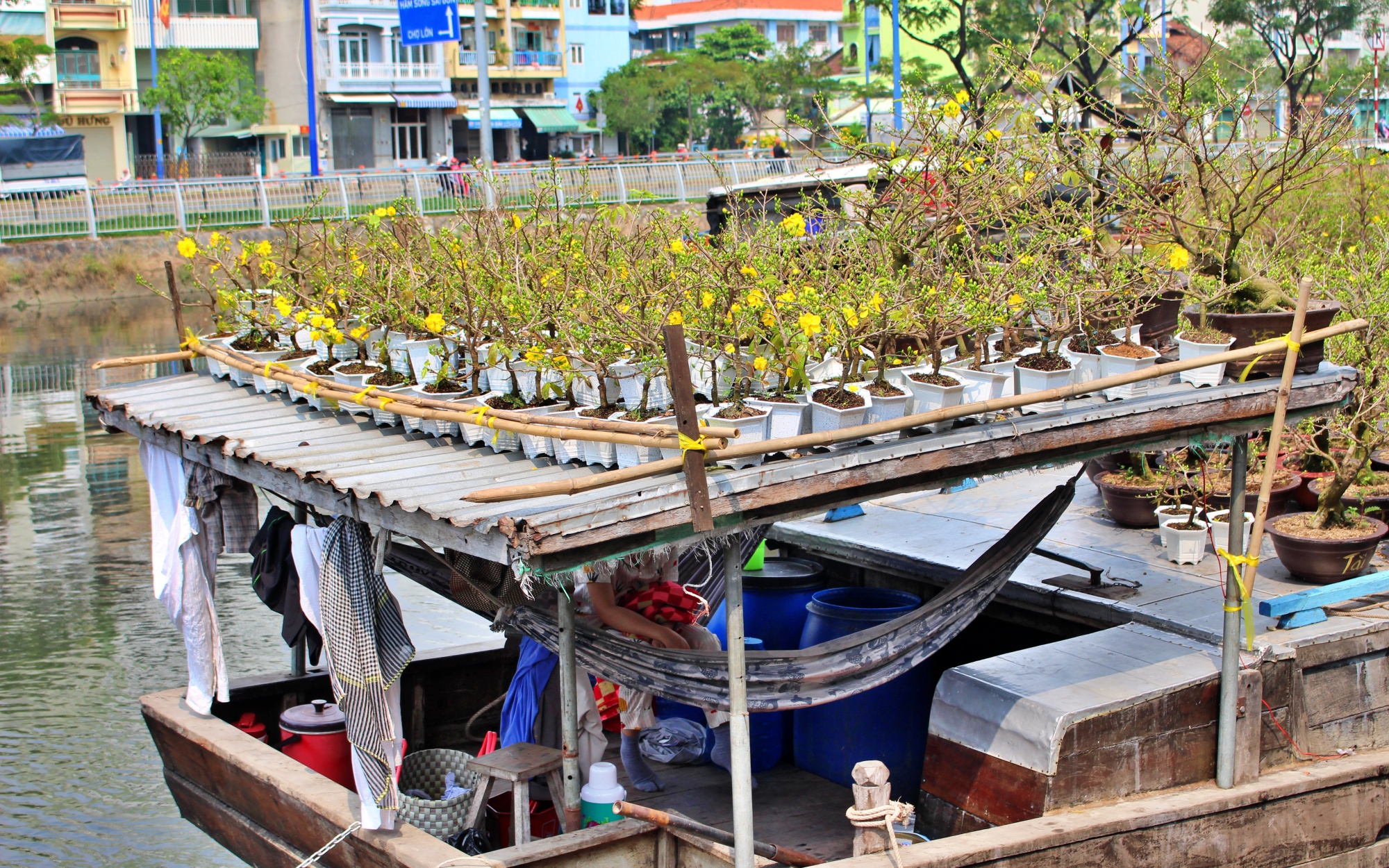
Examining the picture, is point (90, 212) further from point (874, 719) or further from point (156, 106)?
point (874, 719)

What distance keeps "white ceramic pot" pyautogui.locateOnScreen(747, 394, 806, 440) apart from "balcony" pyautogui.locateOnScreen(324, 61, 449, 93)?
45.8 meters

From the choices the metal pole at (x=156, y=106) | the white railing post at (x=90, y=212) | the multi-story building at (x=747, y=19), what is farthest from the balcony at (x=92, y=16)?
the multi-story building at (x=747, y=19)

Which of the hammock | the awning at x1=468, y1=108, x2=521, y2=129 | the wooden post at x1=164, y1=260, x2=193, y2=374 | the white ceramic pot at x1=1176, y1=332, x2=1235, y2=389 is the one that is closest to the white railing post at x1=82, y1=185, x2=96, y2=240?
the wooden post at x1=164, y1=260, x2=193, y2=374

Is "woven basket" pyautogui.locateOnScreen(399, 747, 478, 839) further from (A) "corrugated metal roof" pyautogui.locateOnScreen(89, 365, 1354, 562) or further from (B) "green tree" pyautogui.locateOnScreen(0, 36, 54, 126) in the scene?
(B) "green tree" pyautogui.locateOnScreen(0, 36, 54, 126)


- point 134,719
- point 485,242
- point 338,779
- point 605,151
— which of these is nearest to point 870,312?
point 485,242

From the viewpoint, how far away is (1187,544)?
6.60 metres

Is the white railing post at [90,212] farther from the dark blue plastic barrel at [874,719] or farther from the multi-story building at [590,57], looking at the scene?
the multi-story building at [590,57]

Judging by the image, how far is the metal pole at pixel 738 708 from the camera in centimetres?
407

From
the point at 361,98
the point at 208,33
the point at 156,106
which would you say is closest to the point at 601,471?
the point at 156,106

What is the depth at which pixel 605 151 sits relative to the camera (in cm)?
5900

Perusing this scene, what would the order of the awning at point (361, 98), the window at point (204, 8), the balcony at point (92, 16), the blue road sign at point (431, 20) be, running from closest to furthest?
the blue road sign at point (431, 20) < the balcony at point (92, 16) < the window at point (204, 8) < the awning at point (361, 98)

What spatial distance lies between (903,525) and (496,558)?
3.99 meters

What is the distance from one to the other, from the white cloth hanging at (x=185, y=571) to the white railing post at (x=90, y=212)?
22.3 meters

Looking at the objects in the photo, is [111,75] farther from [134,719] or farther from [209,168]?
[134,719]
